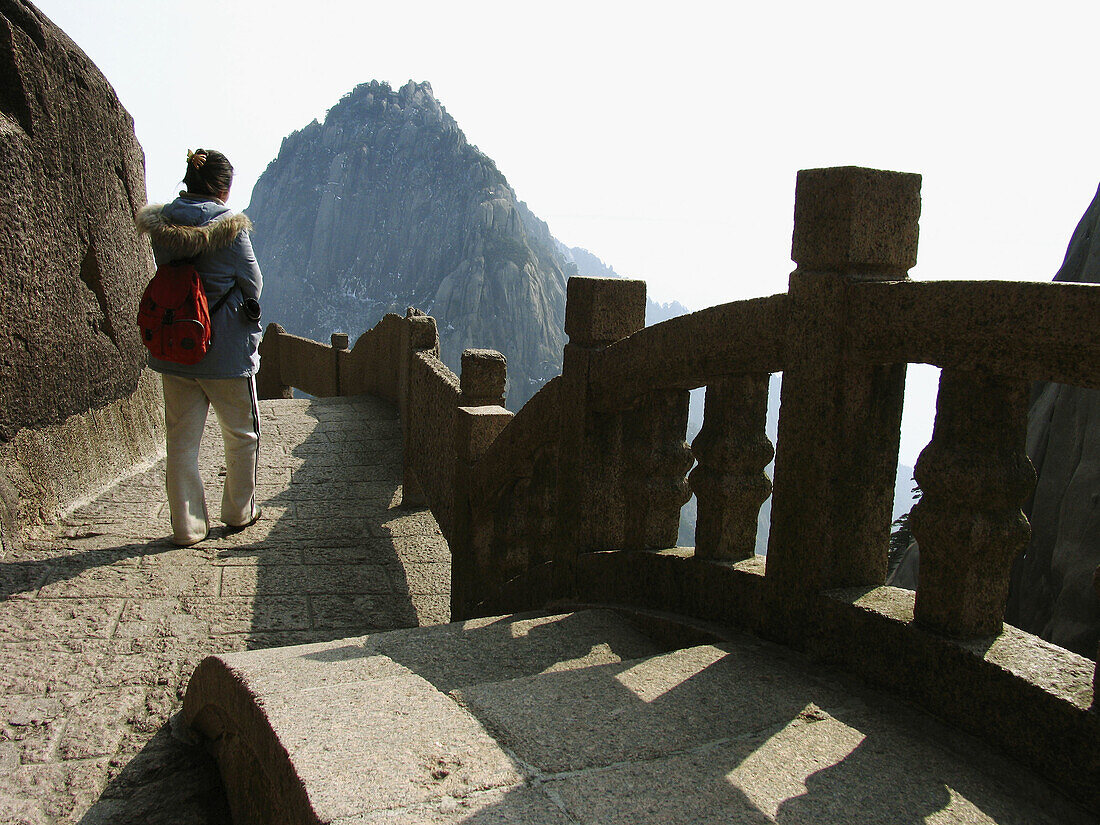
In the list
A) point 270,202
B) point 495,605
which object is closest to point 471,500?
point 495,605

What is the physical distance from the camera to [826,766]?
4.96ft

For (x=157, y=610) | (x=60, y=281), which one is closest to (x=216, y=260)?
(x=60, y=281)

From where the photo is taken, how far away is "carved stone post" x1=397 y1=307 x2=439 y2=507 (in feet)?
22.0

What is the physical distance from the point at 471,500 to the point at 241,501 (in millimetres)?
1536

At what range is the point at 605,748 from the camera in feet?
5.05

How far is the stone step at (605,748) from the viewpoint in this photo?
1.36 meters

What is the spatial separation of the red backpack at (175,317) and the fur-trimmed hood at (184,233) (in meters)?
0.12

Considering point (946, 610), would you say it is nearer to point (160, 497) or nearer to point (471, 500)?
point (471, 500)

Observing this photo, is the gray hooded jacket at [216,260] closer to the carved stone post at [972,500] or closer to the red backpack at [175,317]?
the red backpack at [175,317]

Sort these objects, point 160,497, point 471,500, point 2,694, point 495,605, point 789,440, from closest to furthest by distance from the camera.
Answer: point 789,440 → point 2,694 → point 495,605 → point 471,500 → point 160,497

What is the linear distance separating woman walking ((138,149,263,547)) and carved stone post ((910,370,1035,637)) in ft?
11.3

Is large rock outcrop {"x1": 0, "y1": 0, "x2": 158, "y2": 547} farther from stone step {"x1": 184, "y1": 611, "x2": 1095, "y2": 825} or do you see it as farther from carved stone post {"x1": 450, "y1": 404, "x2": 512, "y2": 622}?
stone step {"x1": 184, "y1": 611, "x2": 1095, "y2": 825}

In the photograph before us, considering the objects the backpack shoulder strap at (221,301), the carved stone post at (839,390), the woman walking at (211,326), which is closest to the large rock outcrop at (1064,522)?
the carved stone post at (839,390)

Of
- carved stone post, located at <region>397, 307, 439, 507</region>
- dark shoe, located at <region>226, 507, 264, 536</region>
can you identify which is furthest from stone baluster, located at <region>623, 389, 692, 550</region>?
carved stone post, located at <region>397, 307, 439, 507</region>
